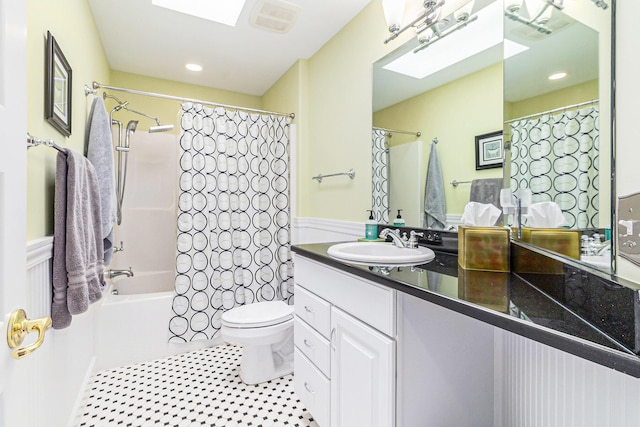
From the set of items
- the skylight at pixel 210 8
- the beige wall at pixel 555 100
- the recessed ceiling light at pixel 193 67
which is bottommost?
the beige wall at pixel 555 100

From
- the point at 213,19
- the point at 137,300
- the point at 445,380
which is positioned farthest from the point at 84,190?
the point at 445,380

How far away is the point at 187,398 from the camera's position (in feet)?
5.70

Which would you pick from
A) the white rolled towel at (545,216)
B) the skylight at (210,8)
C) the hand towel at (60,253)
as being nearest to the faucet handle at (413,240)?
the white rolled towel at (545,216)

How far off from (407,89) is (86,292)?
1771 millimetres

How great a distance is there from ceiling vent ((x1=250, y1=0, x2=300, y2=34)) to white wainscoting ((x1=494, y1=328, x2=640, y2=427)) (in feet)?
6.88

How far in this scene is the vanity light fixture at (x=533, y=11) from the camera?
971 mm

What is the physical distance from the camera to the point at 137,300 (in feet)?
7.13

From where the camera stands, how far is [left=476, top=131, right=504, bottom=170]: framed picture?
4.28 ft

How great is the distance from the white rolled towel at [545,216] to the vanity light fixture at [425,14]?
0.94m

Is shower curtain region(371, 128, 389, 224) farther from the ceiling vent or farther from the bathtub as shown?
the bathtub

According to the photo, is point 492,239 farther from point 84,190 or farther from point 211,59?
point 211,59

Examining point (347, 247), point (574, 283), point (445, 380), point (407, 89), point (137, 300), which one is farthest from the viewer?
point (137, 300)

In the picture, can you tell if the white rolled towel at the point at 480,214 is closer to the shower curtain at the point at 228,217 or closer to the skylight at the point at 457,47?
the skylight at the point at 457,47

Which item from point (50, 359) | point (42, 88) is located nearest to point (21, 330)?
point (50, 359)
